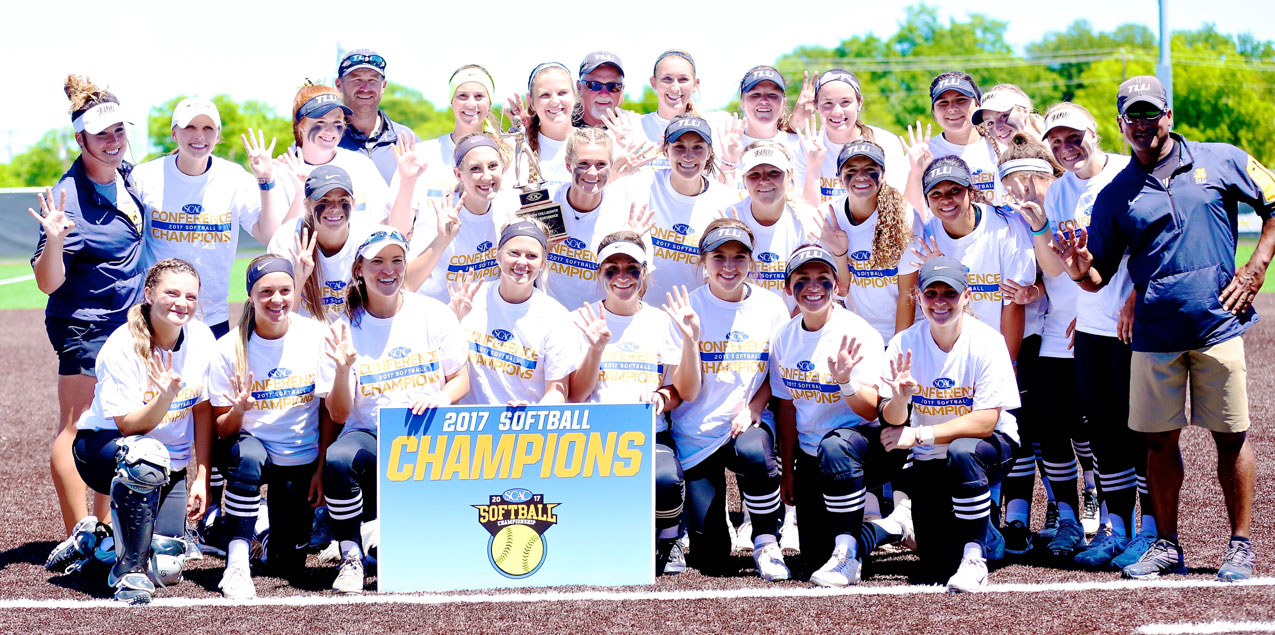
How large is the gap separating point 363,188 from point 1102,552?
4.39 metres

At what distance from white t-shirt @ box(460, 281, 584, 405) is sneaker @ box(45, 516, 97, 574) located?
6.78ft

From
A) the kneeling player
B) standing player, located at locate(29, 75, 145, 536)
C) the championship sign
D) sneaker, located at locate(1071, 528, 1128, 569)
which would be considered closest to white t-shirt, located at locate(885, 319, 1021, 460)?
the kneeling player

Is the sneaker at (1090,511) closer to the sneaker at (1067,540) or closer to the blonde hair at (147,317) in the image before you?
the sneaker at (1067,540)

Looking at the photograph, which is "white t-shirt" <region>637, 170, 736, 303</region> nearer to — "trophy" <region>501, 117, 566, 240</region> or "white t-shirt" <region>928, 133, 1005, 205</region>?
"trophy" <region>501, 117, 566, 240</region>

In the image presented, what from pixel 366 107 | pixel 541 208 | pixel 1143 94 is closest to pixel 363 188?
pixel 366 107

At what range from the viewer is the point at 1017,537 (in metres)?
6.23

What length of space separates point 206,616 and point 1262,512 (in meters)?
5.51

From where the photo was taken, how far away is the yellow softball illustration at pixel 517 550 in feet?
18.8

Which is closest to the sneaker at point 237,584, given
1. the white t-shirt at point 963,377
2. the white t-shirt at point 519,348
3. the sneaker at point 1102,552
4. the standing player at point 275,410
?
the standing player at point 275,410

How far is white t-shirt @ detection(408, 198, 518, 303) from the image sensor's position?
21.5ft

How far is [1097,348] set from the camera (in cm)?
621

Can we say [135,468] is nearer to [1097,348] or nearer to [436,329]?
[436,329]

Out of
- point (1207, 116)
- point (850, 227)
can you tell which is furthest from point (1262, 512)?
point (1207, 116)

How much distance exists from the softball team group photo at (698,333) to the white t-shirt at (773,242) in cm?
2
